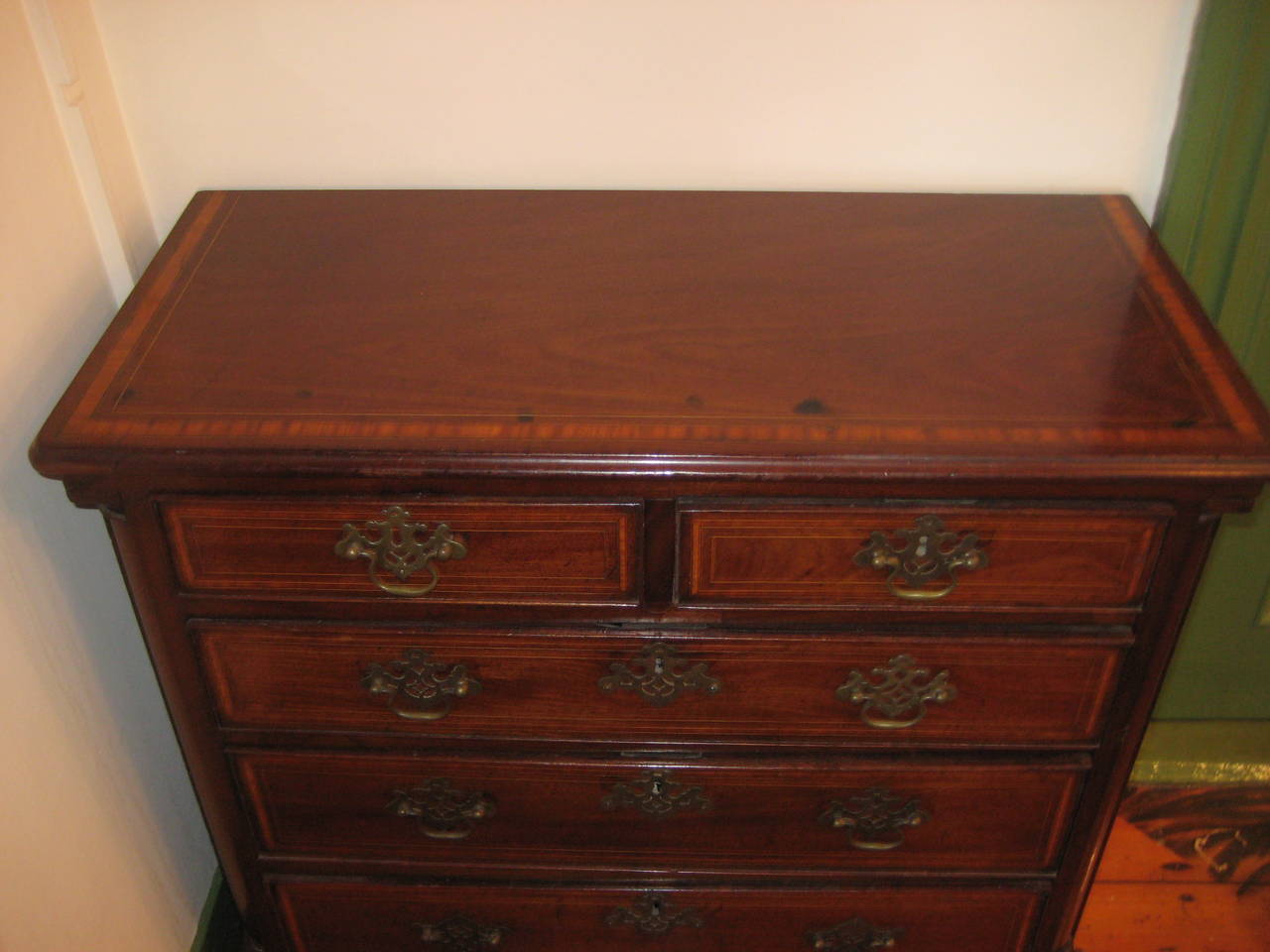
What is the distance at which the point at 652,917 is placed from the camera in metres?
1.58

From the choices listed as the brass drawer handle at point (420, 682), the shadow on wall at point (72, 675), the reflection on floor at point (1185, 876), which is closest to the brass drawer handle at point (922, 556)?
the brass drawer handle at point (420, 682)

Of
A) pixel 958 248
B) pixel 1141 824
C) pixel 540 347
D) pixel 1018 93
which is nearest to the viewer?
pixel 540 347

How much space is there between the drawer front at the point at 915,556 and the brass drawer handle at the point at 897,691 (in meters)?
0.10

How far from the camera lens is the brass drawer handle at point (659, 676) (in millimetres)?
1314

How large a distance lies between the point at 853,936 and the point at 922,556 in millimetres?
647

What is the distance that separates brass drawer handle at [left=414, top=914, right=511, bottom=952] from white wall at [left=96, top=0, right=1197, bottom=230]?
99 cm

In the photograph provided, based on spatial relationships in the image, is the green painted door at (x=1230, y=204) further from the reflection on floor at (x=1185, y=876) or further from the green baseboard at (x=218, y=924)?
the green baseboard at (x=218, y=924)

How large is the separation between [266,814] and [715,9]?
44.6 inches

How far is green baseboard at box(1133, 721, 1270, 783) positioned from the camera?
211 cm

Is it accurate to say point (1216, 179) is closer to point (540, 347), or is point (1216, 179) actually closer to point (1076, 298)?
point (1076, 298)

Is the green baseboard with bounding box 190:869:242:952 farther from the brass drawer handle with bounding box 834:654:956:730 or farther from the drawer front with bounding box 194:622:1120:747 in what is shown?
the brass drawer handle with bounding box 834:654:956:730

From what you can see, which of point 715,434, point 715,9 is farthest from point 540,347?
point 715,9

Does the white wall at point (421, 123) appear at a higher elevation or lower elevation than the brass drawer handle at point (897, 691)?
higher

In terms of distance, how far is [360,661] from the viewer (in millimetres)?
1327
